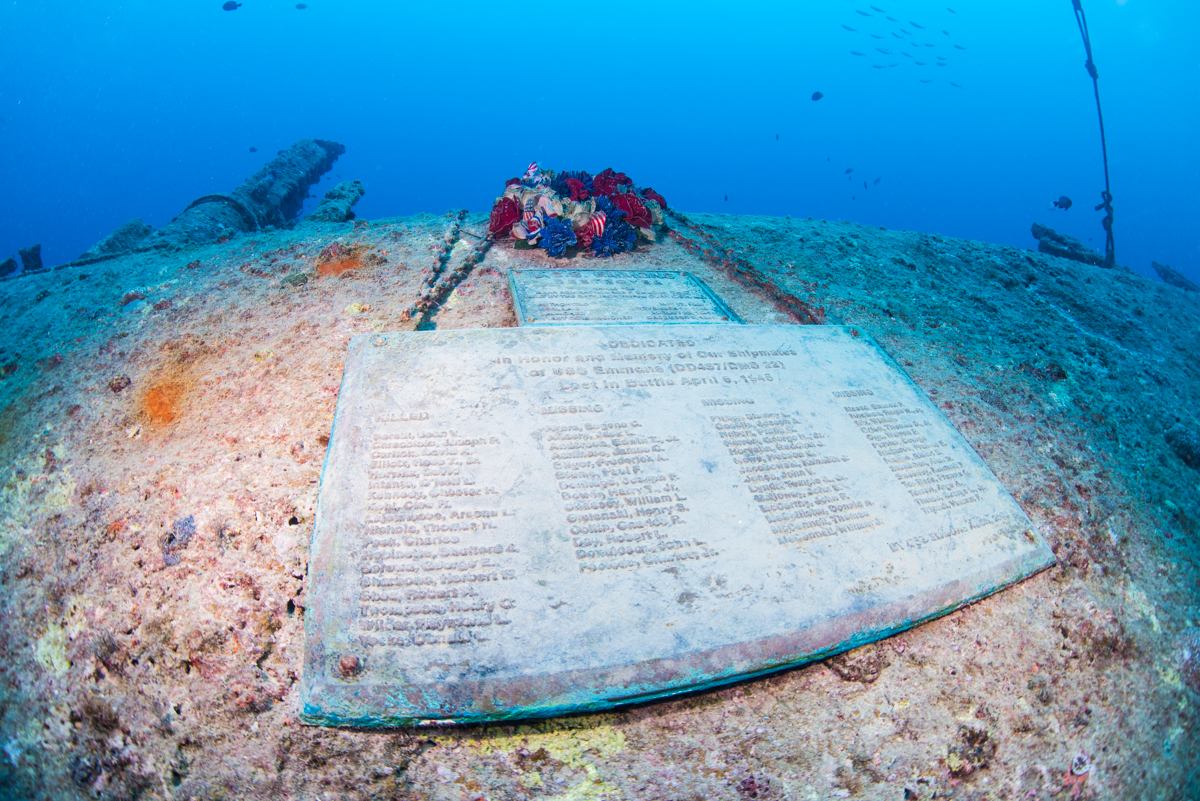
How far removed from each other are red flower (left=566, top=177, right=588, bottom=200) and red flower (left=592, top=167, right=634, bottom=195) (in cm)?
12

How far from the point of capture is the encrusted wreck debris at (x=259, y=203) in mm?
6992

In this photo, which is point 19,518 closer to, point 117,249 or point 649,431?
point 649,431

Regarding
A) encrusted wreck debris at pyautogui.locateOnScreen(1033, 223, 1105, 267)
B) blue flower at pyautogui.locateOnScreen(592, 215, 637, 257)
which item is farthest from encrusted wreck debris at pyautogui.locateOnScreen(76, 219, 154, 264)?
encrusted wreck debris at pyautogui.locateOnScreen(1033, 223, 1105, 267)

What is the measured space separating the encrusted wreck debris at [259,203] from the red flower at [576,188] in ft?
11.2

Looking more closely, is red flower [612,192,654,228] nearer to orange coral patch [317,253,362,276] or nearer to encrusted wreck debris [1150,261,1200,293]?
orange coral patch [317,253,362,276]

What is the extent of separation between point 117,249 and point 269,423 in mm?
6463

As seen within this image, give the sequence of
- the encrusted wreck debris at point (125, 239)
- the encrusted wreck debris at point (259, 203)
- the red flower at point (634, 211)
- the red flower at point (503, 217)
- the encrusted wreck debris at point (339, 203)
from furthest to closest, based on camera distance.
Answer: the encrusted wreck debris at point (339, 203), the encrusted wreck debris at point (259, 203), the encrusted wreck debris at point (125, 239), the red flower at point (634, 211), the red flower at point (503, 217)

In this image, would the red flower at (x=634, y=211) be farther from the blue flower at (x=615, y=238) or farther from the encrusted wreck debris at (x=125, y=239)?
the encrusted wreck debris at (x=125, y=239)

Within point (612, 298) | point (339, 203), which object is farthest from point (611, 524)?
point (339, 203)

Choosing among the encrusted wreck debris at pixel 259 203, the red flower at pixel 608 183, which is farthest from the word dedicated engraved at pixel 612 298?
the encrusted wreck debris at pixel 259 203

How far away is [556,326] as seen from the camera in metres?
3.05

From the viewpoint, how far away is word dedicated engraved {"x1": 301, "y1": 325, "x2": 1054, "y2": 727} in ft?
5.71

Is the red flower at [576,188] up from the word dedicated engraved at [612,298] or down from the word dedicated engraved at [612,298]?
up

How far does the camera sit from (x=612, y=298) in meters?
3.74
